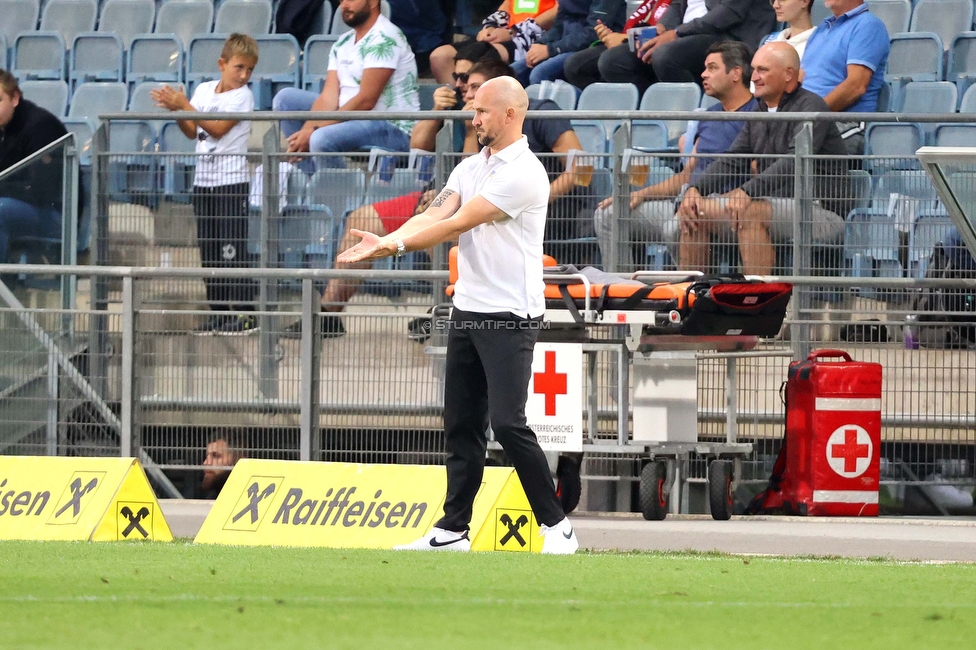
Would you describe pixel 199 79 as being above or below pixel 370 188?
above

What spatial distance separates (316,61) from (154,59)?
1586mm

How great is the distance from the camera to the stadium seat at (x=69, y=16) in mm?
13680

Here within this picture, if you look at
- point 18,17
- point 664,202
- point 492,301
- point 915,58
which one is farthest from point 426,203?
point 18,17

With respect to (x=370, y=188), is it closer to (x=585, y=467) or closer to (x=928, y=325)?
(x=585, y=467)

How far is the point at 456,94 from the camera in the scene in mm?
10578

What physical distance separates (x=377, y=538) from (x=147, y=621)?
2.59 m

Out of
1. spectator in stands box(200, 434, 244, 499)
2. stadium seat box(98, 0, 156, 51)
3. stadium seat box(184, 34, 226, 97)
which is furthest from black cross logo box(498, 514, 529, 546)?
stadium seat box(98, 0, 156, 51)

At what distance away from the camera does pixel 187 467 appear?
8.64 m

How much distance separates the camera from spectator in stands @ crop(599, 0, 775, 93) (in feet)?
34.6

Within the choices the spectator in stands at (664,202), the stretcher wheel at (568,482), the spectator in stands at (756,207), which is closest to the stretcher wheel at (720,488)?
the stretcher wheel at (568,482)

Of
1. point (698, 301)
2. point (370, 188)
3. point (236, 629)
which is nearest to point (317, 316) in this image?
point (370, 188)

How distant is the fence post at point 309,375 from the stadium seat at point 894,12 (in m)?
5.15

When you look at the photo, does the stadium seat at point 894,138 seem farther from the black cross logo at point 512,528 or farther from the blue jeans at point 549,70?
the black cross logo at point 512,528

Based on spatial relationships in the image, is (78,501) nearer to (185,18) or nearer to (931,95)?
(931,95)
